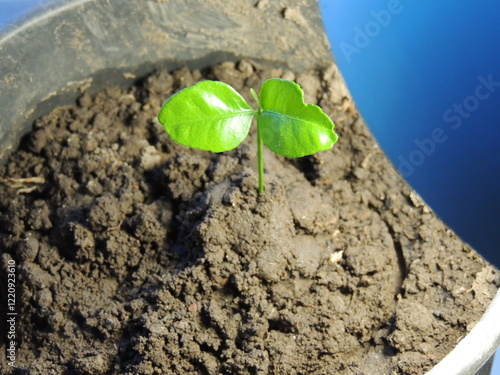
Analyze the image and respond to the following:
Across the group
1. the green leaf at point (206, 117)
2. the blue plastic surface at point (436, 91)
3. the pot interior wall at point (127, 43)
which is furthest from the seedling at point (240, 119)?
the pot interior wall at point (127, 43)

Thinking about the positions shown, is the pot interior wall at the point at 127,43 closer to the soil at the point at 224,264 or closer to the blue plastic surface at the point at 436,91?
Answer: the soil at the point at 224,264

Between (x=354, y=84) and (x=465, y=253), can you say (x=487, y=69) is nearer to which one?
(x=354, y=84)

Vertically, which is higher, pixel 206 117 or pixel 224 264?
pixel 206 117

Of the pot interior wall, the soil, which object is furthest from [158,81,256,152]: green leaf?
the pot interior wall

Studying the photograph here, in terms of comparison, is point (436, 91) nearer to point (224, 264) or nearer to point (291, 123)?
point (291, 123)

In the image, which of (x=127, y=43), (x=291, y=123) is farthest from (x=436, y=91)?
(x=127, y=43)

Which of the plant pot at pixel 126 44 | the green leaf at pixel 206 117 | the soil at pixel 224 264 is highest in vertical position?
the green leaf at pixel 206 117
